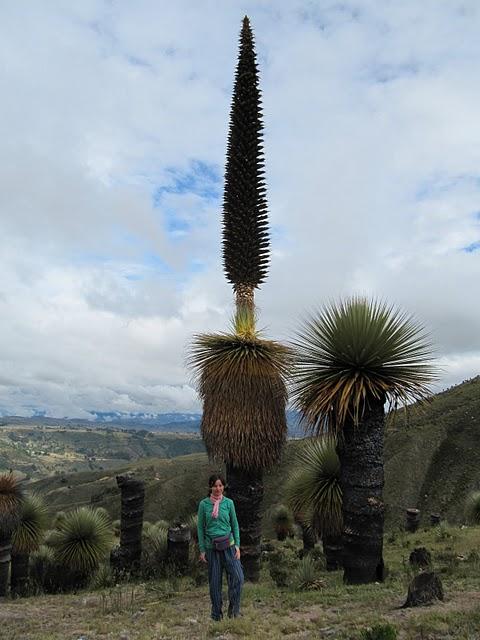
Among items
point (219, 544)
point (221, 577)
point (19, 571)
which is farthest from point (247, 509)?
point (19, 571)

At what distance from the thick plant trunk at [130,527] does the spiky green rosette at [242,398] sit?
7.16 metres

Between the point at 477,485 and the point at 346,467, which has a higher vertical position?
the point at 346,467

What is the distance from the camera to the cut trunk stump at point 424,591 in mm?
7594

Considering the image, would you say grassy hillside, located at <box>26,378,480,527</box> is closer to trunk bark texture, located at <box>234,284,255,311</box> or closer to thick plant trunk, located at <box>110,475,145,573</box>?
thick plant trunk, located at <box>110,475,145,573</box>

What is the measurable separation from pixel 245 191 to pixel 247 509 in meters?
8.27

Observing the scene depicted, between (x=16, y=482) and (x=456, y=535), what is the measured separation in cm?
1795

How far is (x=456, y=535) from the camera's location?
65.8ft

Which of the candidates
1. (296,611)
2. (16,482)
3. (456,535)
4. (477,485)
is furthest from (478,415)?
(296,611)

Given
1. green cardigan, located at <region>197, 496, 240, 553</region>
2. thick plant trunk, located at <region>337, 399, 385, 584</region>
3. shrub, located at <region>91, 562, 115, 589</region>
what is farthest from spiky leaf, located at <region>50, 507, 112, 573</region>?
green cardigan, located at <region>197, 496, 240, 553</region>

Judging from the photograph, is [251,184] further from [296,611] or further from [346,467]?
[296,611]

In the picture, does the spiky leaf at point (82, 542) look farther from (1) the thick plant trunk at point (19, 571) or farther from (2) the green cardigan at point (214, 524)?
(2) the green cardigan at point (214, 524)

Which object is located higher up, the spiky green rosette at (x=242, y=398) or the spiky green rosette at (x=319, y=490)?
the spiky green rosette at (x=242, y=398)

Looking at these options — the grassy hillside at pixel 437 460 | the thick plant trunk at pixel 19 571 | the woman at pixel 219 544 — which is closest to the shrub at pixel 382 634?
the woman at pixel 219 544

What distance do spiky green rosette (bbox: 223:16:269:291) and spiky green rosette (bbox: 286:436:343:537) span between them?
549cm
